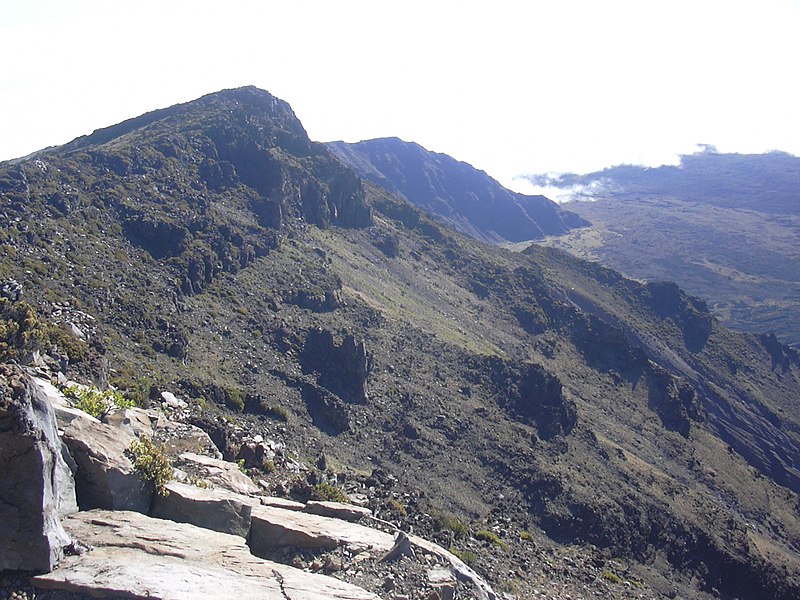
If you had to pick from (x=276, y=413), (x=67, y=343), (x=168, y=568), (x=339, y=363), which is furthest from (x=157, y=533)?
(x=339, y=363)

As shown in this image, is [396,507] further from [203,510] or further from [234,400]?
[234,400]

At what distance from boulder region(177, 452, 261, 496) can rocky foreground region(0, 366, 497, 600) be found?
0.19 ft

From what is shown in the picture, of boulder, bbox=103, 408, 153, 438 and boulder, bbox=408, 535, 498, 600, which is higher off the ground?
boulder, bbox=103, 408, 153, 438

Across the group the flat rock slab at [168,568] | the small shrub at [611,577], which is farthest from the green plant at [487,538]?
the flat rock slab at [168,568]

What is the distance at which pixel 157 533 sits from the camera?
1081 cm

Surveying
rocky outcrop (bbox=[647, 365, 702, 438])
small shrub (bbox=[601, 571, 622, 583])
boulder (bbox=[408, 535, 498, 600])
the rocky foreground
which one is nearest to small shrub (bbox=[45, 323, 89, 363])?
the rocky foreground

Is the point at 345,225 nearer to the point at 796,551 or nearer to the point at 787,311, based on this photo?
the point at 796,551

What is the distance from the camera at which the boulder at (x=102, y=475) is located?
1132 cm

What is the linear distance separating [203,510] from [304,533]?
2.31m

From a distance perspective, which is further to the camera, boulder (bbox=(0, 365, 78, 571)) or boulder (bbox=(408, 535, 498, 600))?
boulder (bbox=(408, 535, 498, 600))

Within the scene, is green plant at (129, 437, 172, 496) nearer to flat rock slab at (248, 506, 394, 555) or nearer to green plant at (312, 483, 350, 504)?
flat rock slab at (248, 506, 394, 555)

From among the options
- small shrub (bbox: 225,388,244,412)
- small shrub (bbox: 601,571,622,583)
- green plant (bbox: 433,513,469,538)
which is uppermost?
small shrub (bbox: 225,388,244,412)

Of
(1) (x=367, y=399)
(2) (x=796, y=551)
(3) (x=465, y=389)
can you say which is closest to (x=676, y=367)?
(2) (x=796, y=551)

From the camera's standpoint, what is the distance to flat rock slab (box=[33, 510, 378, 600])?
350 inches
